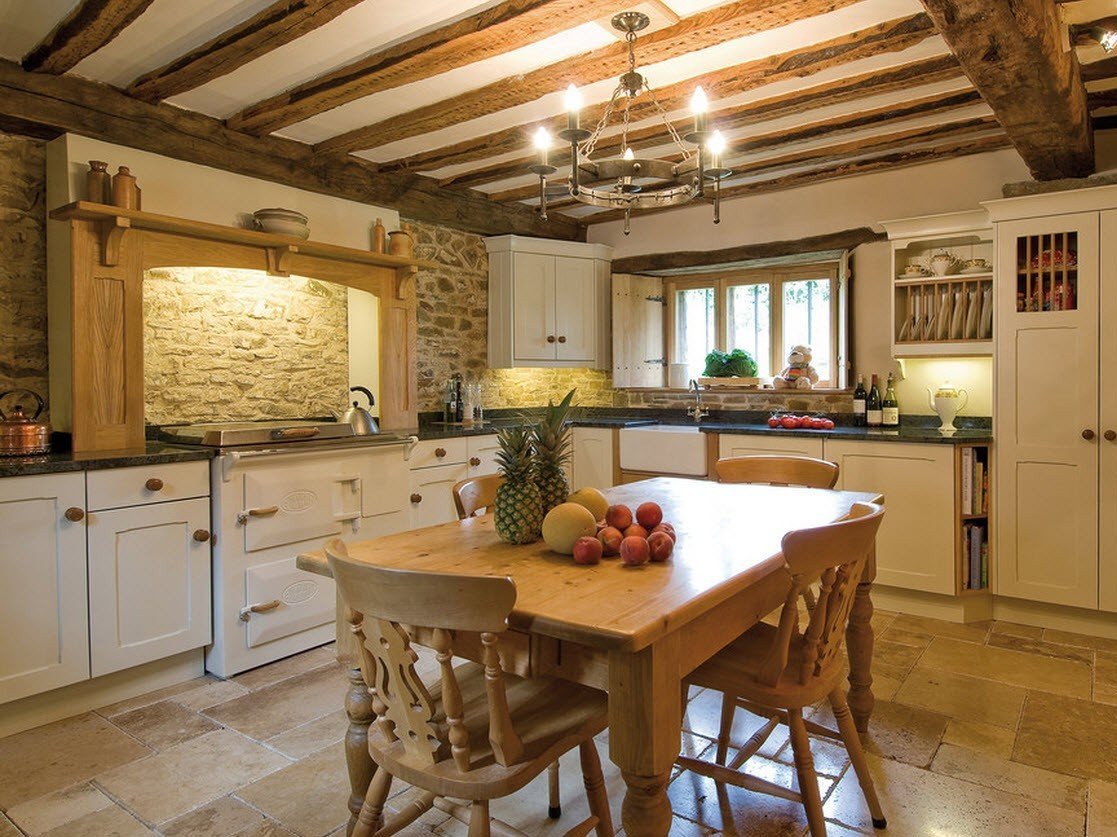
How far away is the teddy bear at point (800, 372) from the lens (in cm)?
493

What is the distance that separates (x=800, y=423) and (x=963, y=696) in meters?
1.87

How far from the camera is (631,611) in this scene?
1.38 m

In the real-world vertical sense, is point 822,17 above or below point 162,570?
above

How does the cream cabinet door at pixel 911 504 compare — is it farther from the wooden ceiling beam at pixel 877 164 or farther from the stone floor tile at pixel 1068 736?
the wooden ceiling beam at pixel 877 164

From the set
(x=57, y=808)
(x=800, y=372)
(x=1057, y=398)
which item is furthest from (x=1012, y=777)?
(x=800, y=372)

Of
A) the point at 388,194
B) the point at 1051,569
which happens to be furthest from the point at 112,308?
the point at 1051,569

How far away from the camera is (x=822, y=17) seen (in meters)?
2.75

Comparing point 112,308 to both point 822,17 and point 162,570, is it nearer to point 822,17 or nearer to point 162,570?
point 162,570

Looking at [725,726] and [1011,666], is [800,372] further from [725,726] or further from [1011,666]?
[725,726]

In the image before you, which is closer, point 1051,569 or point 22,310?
point 22,310

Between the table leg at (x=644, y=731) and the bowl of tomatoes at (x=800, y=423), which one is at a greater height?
the bowl of tomatoes at (x=800, y=423)

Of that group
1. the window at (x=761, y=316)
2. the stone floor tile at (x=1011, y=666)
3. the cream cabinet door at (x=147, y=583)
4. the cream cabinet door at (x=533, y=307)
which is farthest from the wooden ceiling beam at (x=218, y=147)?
the stone floor tile at (x=1011, y=666)

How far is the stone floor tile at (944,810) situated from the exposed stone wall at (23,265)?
358cm

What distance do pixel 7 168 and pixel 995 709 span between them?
460cm
